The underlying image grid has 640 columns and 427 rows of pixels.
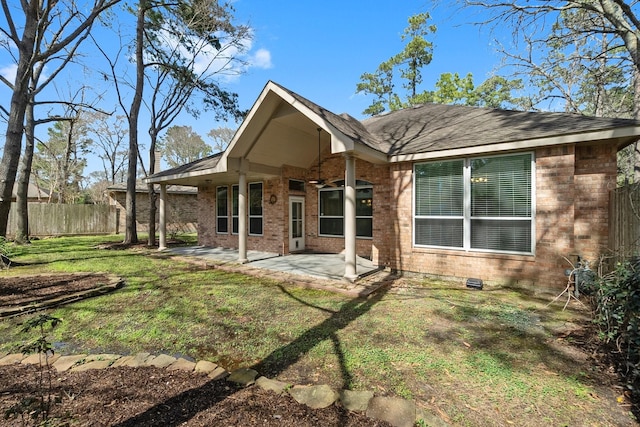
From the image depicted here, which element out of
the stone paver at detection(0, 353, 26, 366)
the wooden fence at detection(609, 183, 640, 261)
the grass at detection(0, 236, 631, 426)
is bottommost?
the grass at detection(0, 236, 631, 426)

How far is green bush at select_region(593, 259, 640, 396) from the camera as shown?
258 centimetres

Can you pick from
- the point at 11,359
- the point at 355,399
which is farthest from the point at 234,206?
the point at 355,399

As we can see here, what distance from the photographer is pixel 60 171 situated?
26.9 metres

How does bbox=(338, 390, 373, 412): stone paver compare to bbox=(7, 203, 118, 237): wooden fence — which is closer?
bbox=(338, 390, 373, 412): stone paver

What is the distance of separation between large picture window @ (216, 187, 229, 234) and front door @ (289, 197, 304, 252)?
3402 millimetres

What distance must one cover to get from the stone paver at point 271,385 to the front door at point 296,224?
7445mm

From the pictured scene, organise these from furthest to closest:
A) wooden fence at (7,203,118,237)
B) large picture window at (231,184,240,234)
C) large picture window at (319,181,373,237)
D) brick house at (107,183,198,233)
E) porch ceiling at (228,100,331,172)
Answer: brick house at (107,183,198,233), wooden fence at (7,203,118,237), large picture window at (231,184,240,234), large picture window at (319,181,373,237), porch ceiling at (228,100,331,172)

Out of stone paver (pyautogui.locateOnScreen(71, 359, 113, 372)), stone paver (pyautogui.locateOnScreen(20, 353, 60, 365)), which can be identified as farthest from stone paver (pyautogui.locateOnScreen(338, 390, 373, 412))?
stone paver (pyautogui.locateOnScreen(20, 353, 60, 365))

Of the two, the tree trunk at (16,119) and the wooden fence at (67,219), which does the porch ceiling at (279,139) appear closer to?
the tree trunk at (16,119)

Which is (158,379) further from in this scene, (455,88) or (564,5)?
(455,88)

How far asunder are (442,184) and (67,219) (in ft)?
71.3

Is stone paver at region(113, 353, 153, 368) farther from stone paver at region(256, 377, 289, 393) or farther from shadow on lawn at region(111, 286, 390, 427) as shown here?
stone paver at region(256, 377, 289, 393)

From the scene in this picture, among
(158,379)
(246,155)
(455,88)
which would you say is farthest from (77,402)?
(455,88)

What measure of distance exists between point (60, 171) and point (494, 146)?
35.1 metres
